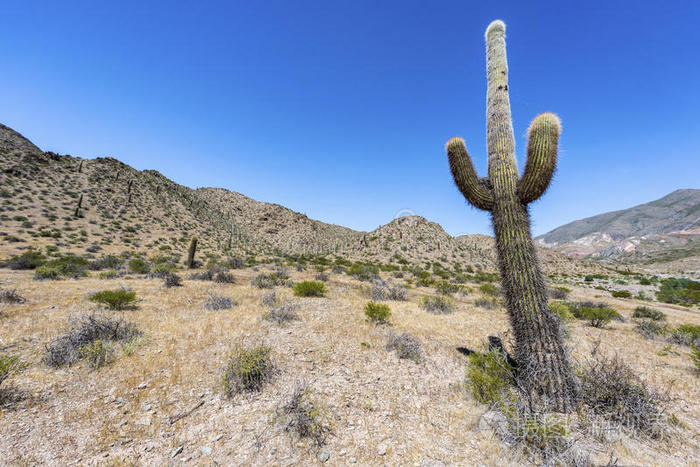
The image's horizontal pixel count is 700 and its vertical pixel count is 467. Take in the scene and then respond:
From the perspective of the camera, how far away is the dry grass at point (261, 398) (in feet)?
9.77

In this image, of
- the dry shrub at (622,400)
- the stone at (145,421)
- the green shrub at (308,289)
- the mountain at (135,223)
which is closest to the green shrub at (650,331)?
the dry shrub at (622,400)

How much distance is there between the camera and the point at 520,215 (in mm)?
4250

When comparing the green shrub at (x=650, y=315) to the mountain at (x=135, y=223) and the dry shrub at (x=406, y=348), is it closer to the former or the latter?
the mountain at (x=135, y=223)

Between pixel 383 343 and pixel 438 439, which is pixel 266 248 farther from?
pixel 438 439

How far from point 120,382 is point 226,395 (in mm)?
1864

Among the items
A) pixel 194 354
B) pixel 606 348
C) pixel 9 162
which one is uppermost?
pixel 9 162

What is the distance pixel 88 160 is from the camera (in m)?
41.7

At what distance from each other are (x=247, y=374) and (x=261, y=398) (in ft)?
1.57

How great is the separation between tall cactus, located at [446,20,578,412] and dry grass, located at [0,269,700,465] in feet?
2.77

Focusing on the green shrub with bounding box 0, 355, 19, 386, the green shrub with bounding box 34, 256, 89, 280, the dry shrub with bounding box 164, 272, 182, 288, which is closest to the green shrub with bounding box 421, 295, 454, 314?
the green shrub with bounding box 0, 355, 19, 386

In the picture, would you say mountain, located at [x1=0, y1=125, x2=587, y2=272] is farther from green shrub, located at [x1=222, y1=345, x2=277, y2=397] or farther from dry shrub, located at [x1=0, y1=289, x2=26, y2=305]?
green shrub, located at [x1=222, y1=345, x2=277, y2=397]

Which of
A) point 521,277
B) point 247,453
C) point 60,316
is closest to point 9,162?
point 60,316

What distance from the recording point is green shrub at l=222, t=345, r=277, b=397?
411 cm

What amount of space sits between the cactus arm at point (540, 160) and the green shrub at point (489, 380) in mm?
2813
